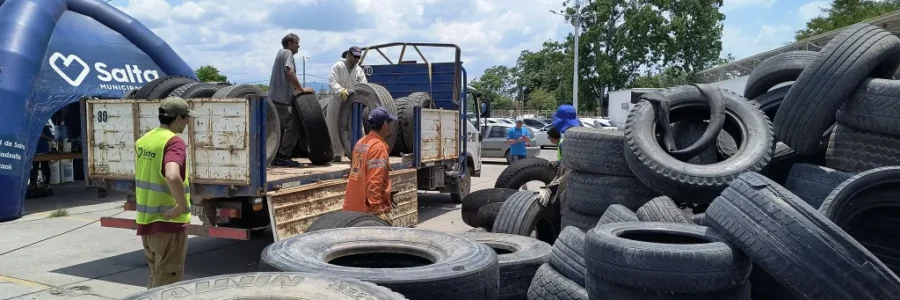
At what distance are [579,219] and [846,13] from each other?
2016 inches

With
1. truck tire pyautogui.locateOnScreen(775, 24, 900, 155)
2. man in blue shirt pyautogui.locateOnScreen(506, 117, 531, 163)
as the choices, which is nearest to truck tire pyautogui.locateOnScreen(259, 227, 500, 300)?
truck tire pyautogui.locateOnScreen(775, 24, 900, 155)

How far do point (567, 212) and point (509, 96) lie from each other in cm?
7928

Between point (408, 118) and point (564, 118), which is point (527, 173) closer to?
point (564, 118)

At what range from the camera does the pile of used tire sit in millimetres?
3295

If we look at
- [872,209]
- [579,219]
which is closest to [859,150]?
[872,209]

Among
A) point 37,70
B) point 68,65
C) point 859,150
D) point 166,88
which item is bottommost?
point 859,150

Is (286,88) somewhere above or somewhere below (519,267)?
above

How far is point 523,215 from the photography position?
595 centimetres

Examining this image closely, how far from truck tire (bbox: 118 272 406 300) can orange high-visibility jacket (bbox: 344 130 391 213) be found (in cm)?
259

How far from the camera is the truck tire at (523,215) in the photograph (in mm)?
5891

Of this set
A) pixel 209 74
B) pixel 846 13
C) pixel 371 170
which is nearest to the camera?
pixel 371 170

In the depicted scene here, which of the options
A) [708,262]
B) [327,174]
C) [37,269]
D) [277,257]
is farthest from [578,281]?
[37,269]

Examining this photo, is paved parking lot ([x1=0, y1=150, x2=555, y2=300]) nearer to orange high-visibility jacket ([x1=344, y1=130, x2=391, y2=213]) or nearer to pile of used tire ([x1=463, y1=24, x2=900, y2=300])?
orange high-visibility jacket ([x1=344, y1=130, x2=391, y2=213])

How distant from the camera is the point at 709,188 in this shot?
4.73 m
